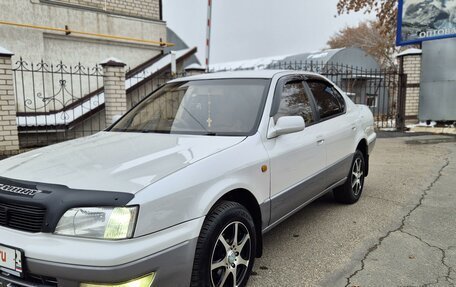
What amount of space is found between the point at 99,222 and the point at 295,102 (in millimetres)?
2294

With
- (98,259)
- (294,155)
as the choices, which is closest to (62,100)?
(294,155)

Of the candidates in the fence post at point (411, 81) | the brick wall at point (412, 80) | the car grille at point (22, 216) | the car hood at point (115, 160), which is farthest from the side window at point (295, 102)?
the brick wall at point (412, 80)

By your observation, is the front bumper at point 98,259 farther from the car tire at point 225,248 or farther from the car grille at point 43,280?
the car tire at point 225,248

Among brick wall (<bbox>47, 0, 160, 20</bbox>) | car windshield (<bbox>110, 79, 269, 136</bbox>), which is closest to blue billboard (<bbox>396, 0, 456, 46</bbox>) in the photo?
brick wall (<bbox>47, 0, 160, 20</bbox>)

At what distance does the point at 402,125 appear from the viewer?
40.2ft

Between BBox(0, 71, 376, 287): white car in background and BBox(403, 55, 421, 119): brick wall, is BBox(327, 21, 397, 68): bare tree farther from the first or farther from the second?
BBox(0, 71, 376, 287): white car in background

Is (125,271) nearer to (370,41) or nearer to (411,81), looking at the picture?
(411,81)

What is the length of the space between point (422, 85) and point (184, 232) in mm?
12300

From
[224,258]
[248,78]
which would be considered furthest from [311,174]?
[224,258]

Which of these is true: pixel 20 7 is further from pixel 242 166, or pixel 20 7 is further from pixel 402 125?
pixel 402 125

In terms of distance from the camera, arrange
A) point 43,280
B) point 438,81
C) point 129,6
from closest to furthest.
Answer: point 43,280 → point 438,81 → point 129,6

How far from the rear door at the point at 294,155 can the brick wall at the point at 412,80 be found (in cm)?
996

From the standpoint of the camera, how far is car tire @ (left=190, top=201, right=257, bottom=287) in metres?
2.25

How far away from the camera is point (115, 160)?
2455 mm
